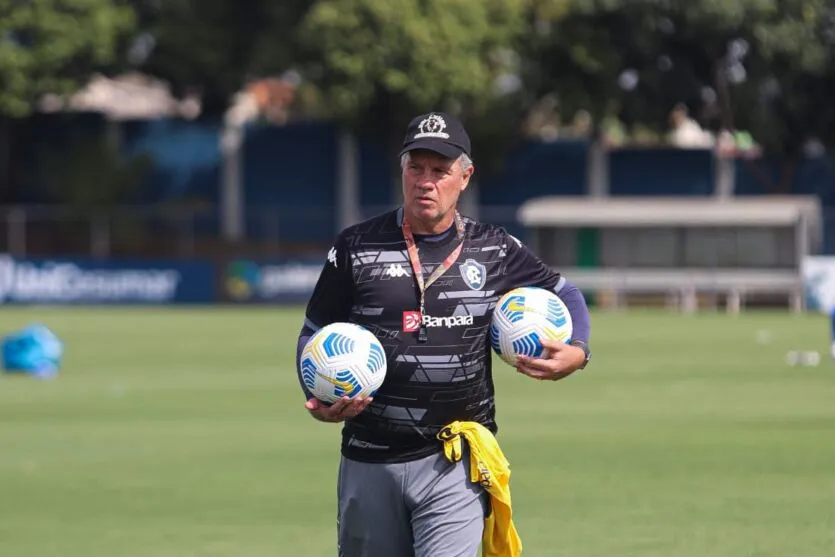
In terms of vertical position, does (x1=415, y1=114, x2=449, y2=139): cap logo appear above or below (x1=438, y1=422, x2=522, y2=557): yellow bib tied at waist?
above

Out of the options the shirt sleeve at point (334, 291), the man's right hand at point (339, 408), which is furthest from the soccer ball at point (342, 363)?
the shirt sleeve at point (334, 291)

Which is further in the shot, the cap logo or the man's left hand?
the man's left hand

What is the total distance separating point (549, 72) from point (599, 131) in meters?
3.32

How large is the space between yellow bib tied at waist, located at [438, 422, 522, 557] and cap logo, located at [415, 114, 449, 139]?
1149mm

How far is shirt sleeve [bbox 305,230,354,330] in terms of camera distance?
23.3ft

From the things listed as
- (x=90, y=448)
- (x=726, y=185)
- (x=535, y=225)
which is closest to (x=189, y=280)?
(x=535, y=225)

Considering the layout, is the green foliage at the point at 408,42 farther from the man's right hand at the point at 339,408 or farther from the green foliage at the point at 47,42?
the man's right hand at the point at 339,408

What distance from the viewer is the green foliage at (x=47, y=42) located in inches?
2253

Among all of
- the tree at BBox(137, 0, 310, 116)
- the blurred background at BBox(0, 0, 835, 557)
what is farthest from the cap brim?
the tree at BBox(137, 0, 310, 116)

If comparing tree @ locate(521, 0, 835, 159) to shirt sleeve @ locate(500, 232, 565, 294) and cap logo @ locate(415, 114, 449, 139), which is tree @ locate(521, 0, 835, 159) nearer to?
shirt sleeve @ locate(500, 232, 565, 294)

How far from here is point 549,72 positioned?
58.2 metres

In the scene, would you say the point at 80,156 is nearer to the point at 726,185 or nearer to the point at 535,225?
the point at 535,225

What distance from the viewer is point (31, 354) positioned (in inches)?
1017

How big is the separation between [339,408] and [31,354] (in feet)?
64.4
